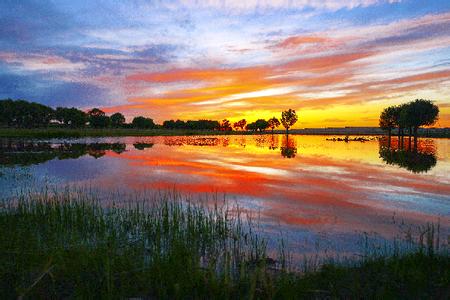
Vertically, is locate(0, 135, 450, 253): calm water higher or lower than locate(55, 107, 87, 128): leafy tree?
lower

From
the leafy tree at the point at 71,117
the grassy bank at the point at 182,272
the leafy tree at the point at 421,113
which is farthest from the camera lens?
the leafy tree at the point at 71,117

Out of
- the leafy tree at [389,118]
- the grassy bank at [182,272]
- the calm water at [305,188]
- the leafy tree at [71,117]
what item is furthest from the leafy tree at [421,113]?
the leafy tree at [71,117]

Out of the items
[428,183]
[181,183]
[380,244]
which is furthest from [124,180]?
[428,183]

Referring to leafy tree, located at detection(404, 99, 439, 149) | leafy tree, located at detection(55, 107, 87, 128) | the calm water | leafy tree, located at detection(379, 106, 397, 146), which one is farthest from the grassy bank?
leafy tree, located at detection(55, 107, 87, 128)

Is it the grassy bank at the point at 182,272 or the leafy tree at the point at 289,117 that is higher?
the leafy tree at the point at 289,117

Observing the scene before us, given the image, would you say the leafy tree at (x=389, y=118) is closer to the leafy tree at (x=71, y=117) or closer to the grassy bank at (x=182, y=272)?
the grassy bank at (x=182, y=272)

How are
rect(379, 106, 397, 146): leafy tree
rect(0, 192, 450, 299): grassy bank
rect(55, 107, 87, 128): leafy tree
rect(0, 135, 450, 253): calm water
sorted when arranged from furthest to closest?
rect(55, 107, 87, 128): leafy tree < rect(379, 106, 397, 146): leafy tree < rect(0, 135, 450, 253): calm water < rect(0, 192, 450, 299): grassy bank

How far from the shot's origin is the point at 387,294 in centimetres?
688

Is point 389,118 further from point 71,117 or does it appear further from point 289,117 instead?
point 71,117

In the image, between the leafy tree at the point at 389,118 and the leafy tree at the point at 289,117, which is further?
the leafy tree at the point at 289,117

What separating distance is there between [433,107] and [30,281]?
9580cm

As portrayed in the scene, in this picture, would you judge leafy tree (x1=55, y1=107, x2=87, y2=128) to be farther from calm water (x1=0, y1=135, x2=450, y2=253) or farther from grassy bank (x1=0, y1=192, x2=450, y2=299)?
grassy bank (x1=0, y1=192, x2=450, y2=299)

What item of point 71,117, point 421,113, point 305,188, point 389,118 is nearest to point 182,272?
point 305,188

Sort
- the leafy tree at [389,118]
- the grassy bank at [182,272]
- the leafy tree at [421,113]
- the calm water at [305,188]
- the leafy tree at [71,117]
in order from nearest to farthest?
the grassy bank at [182,272], the calm water at [305,188], the leafy tree at [421,113], the leafy tree at [389,118], the leafy tree at [71,117]
